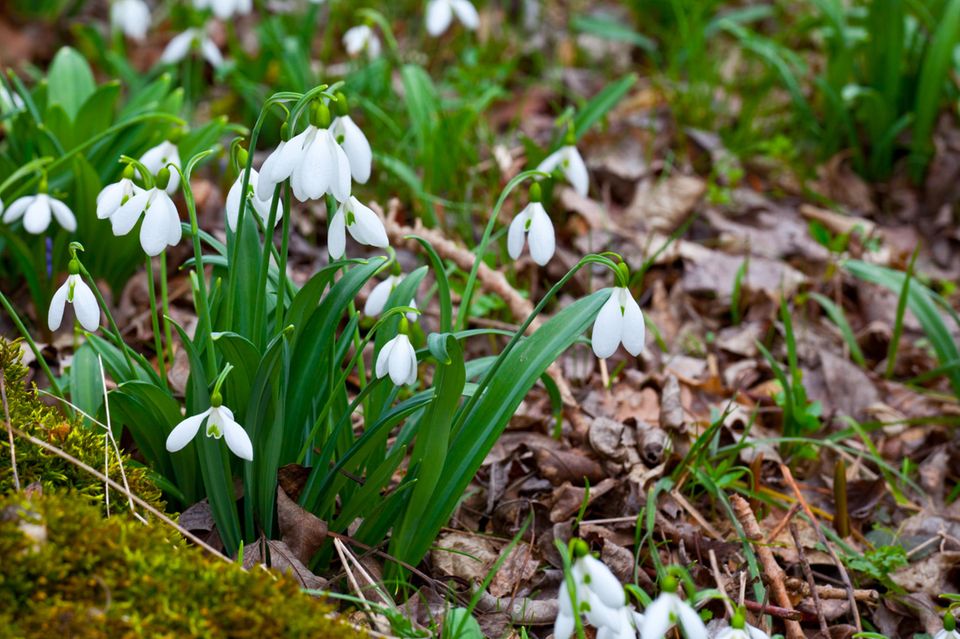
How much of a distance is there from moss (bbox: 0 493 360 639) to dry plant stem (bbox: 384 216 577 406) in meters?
1.19

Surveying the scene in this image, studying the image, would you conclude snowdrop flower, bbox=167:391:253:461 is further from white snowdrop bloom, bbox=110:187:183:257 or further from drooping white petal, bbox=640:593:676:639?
drooping white petal, bbox=640:593:676:639

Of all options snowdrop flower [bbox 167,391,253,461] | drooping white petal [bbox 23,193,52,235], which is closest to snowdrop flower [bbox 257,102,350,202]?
snowdrop flower [bbox 167,391,253,461]

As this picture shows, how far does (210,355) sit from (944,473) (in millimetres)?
1931

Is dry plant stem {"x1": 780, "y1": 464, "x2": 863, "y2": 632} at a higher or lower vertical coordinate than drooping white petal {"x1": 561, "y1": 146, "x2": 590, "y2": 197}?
lower

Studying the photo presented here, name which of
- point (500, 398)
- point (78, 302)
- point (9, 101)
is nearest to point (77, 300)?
point (78, 302)

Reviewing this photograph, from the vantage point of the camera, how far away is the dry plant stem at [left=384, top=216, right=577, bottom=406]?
253cm

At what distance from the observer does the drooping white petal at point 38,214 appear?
7.09ft

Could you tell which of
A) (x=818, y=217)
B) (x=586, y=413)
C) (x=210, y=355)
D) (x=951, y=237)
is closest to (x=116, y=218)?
(x=210, y=355)

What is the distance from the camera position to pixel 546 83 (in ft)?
14.0

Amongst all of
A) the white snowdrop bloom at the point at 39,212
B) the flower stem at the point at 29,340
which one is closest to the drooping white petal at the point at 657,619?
the flower stem at the point at 29,340

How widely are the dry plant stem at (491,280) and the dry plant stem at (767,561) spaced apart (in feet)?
1.59

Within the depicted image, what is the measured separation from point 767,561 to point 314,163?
127 cm

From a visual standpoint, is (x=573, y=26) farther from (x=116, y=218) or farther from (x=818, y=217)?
(x=116, y=218)

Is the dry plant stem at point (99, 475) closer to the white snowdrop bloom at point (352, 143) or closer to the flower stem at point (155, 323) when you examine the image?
the flower stem at point (155, 323)
